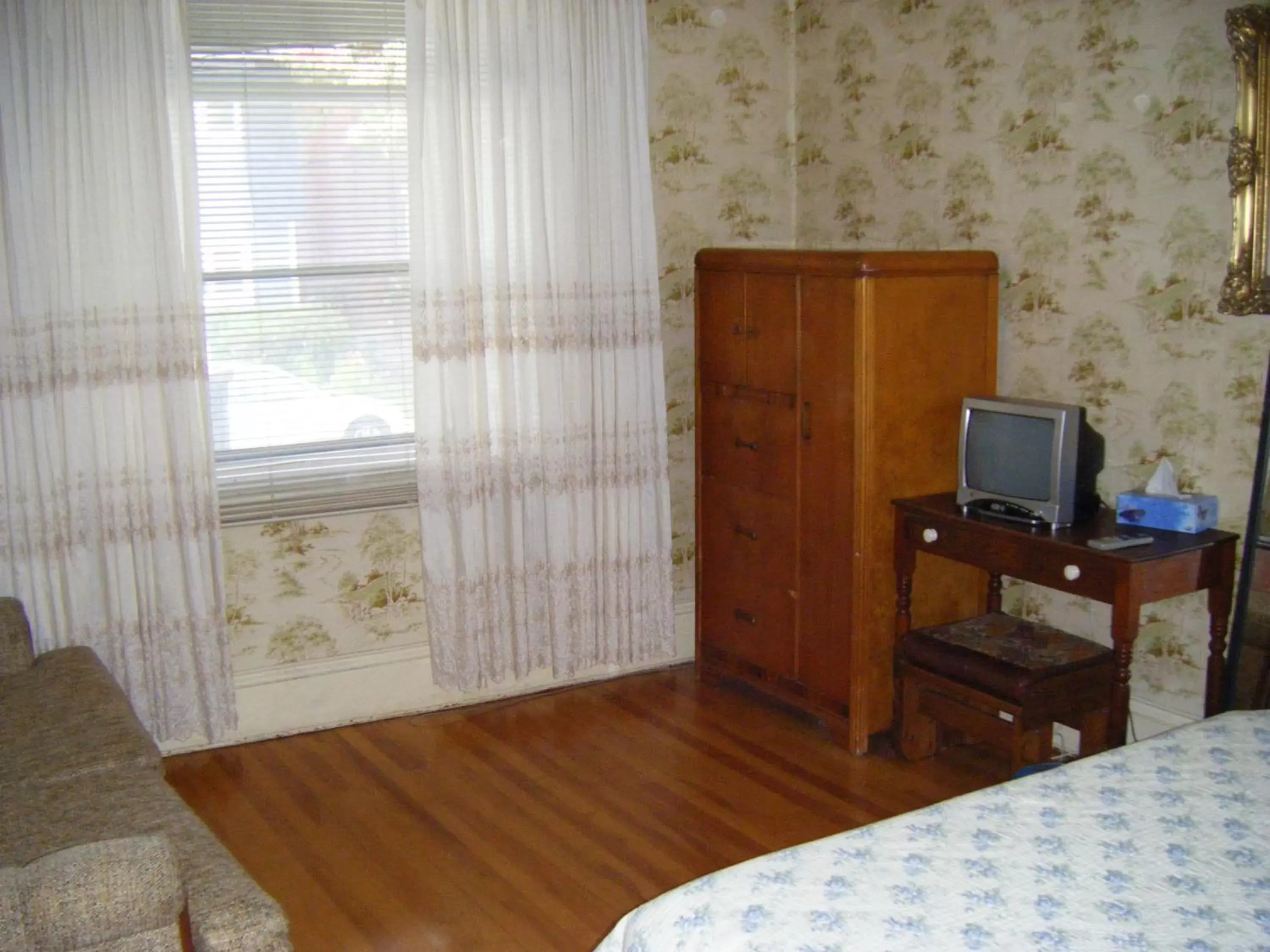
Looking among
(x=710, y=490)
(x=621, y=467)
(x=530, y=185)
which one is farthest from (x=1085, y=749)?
(x=530, y=185)

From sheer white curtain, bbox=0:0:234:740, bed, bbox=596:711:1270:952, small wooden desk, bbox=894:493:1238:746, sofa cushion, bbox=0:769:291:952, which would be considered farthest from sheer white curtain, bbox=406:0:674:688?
bed, bbox=596:711:1270:952

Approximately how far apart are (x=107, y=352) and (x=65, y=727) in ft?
3.69

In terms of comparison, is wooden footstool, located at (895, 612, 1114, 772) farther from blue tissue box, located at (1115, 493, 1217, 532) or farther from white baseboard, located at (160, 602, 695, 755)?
white baseboard, located at (160, 602, 695, 755)

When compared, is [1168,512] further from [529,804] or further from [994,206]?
[529,804]

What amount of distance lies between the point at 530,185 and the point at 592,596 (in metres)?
1.43

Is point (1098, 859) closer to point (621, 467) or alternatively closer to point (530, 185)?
point (621, 467)

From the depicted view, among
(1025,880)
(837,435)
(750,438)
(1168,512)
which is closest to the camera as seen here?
(1025,880)

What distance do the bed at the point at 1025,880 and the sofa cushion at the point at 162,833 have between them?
0.69m

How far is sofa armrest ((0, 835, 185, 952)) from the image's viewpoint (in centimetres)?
186

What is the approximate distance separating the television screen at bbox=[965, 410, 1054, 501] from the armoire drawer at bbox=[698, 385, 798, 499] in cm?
56

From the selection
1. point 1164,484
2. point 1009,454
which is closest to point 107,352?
point 1009,454

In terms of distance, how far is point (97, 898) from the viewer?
1.89 m

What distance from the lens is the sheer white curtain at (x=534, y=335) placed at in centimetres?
379

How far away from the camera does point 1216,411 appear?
317cm
